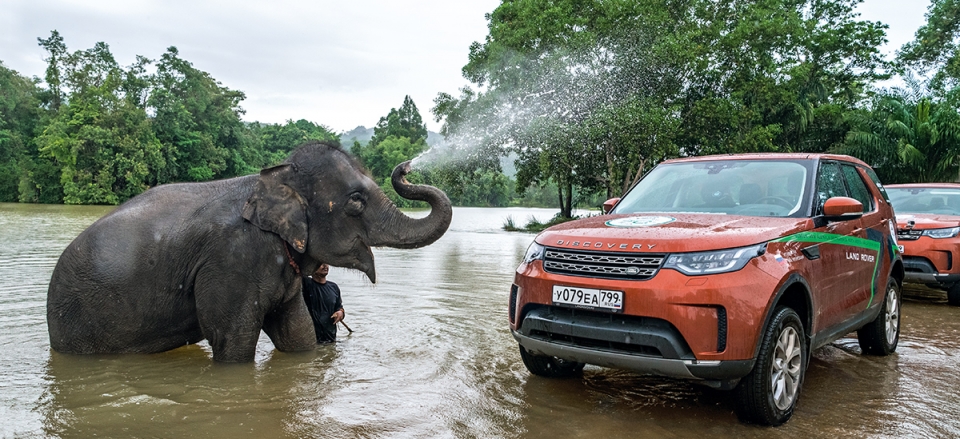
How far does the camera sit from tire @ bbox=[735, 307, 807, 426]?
143 inches

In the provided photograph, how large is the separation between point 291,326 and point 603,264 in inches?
121

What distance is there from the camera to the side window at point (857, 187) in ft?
17.9

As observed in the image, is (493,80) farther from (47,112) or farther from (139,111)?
(47,112)

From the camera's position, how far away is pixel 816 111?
29.6m

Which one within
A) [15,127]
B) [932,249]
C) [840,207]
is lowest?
[932,249]

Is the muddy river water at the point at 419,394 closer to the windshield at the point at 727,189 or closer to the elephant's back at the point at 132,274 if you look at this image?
the elephant's back at the point at 132,274

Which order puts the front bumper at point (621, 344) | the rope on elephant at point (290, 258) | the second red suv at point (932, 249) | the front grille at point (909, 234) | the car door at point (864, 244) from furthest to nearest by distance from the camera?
the front grille at point (909, 234) → the second red suv at point (932, 249) → the rope on elephant at point (290, 258) → the car door at point (864, 244) → the front bumper at point (621, 344)

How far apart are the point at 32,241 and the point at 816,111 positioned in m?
30.1

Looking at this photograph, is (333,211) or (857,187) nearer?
(333,211)

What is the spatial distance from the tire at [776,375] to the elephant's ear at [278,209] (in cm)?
331

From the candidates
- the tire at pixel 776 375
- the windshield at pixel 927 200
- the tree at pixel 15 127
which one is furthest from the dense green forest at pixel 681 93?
the tree at pixel 15 127

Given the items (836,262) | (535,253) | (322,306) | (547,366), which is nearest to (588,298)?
(535,253)

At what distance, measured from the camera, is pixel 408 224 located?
17.6ft

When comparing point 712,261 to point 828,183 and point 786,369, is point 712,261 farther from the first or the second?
point 828,183
